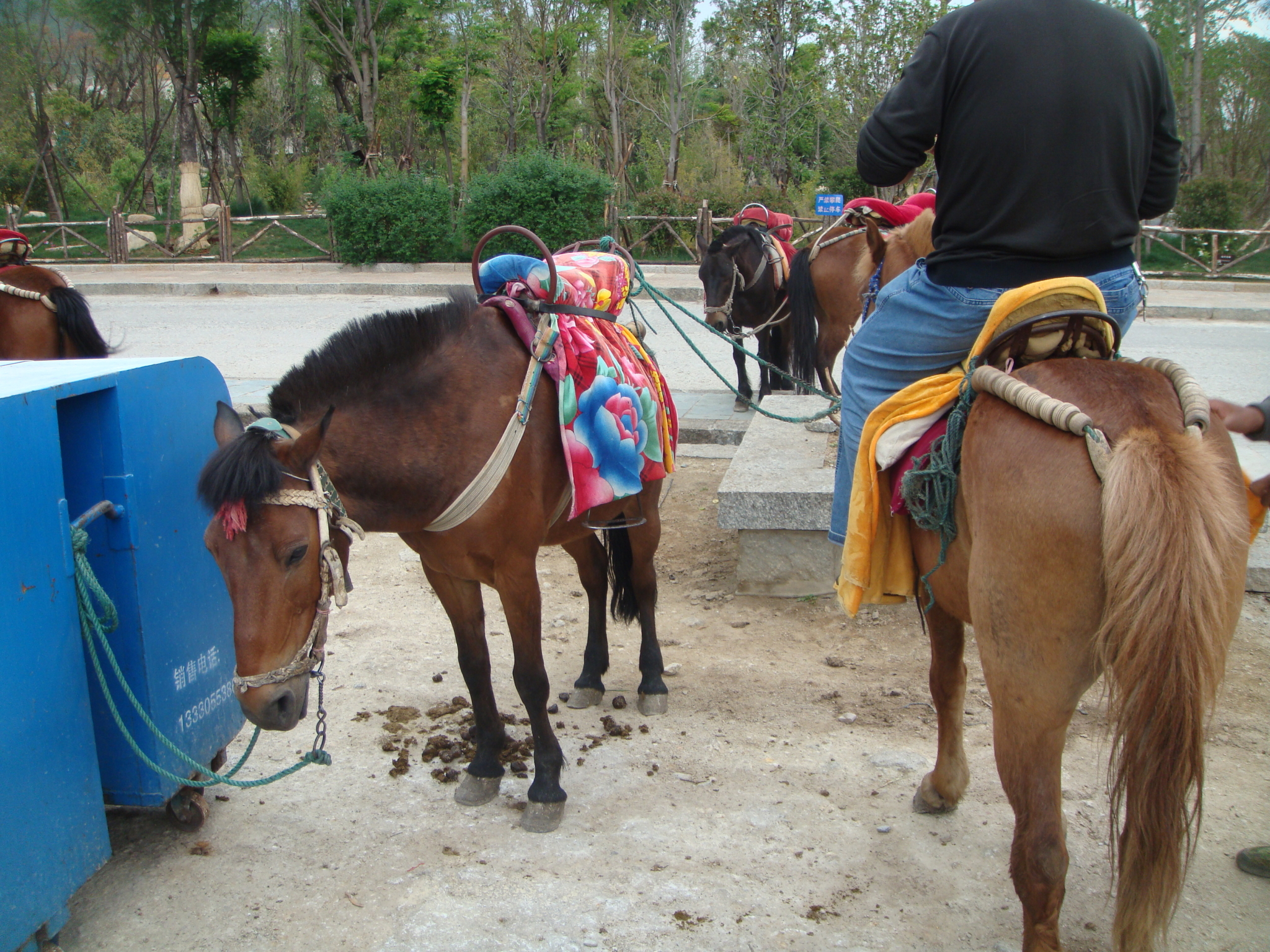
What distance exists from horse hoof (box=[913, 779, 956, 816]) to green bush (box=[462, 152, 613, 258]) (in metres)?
16.1

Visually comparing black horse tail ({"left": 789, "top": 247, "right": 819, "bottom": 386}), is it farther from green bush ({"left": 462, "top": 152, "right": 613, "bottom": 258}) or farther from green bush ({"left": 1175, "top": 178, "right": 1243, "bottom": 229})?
green bush ({"left": 1175, "top": 178, "right": 1243, "bottom": 229})

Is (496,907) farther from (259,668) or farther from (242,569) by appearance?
(242,569)

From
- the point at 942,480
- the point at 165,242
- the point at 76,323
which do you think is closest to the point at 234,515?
the point at 942,480

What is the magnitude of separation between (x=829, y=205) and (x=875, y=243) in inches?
240

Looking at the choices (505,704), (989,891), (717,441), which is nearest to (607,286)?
(505,704)

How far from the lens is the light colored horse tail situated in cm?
165

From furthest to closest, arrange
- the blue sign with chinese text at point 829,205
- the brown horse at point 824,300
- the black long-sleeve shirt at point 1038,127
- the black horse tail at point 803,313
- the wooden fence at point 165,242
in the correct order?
the wooden fence at point 165,242
the blue sign with chinese text at point 829,205
the black horse tail at point 803,313
the brown horse at point 824,300
the black long-sleeve shirt at point 1038,127

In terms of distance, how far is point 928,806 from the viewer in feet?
9.57

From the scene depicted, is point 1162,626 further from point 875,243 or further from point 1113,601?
point 875,243

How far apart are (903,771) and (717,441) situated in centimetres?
462

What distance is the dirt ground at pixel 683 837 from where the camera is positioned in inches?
96.1

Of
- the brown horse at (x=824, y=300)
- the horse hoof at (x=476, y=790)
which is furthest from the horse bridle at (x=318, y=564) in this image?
the brown horse at (x=824, y=300)

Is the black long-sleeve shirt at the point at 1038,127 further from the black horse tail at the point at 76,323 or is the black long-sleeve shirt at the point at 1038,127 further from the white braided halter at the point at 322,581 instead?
the black horse tail at the point at 76,323

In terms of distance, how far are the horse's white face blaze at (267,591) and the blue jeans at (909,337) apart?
1.42 meters
